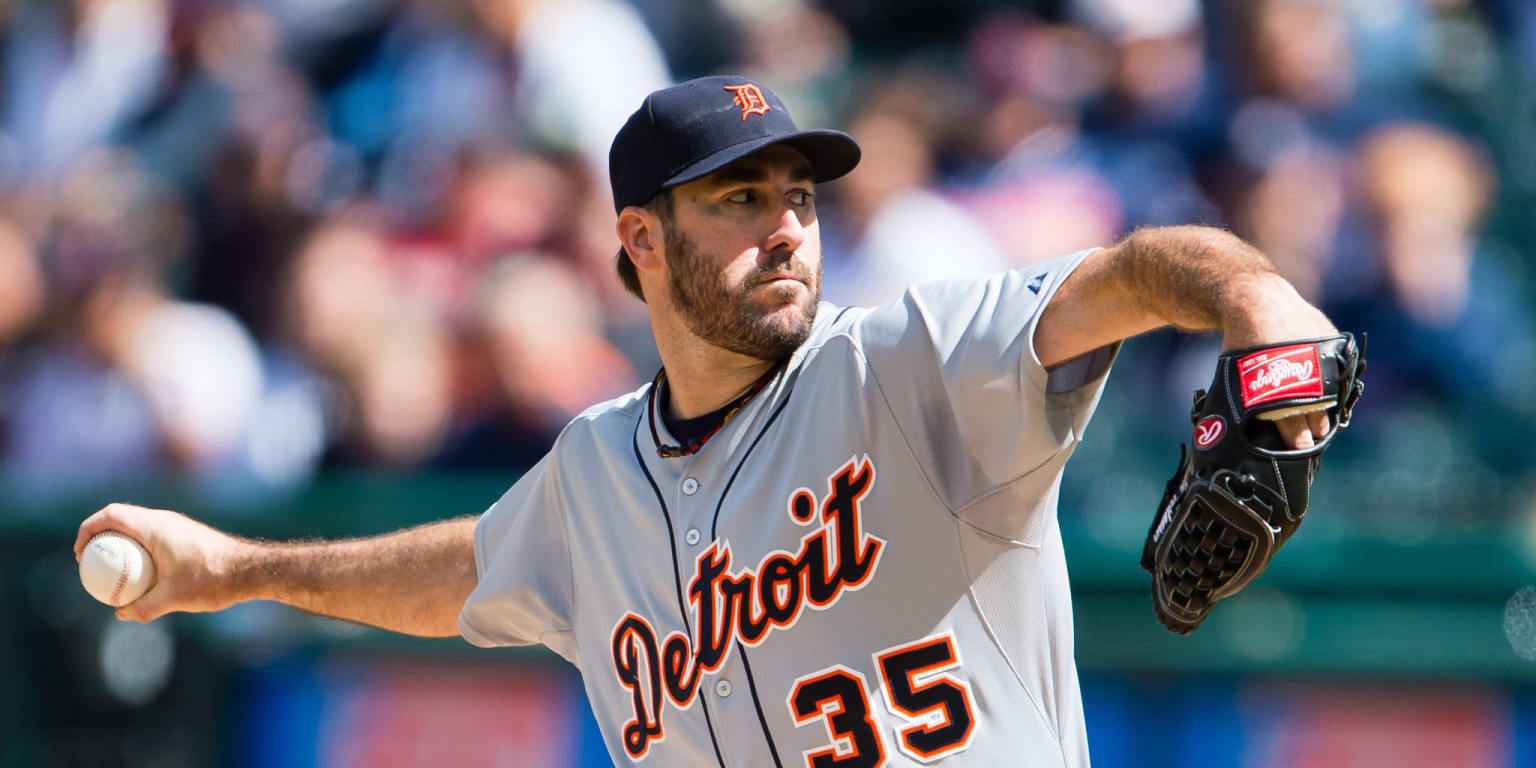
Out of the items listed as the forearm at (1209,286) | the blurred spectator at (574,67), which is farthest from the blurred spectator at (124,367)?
the forearm at (1209,286)

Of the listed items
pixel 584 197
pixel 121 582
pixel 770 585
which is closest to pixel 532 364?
pixel 584 197

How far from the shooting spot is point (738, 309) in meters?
2.64

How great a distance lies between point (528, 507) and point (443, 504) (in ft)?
6.92

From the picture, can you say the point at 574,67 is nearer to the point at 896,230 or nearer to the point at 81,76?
the point at 896,230

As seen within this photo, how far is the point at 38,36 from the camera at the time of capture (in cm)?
796

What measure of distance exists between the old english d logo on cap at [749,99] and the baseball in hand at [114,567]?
148cm

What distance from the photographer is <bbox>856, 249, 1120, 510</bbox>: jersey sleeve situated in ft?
7.50

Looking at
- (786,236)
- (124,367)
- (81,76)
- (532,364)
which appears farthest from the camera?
(81,76)

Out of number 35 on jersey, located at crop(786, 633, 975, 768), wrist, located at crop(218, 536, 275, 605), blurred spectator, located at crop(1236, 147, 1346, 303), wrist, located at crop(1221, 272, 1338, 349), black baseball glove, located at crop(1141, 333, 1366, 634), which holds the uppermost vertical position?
blurred spectator, located at crop(1236, 147, 1346, 303)

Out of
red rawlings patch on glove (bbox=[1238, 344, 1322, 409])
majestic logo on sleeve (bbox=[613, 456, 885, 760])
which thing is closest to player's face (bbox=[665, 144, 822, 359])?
majestic logo on sleeve (bbox=[613, 456, 885, 760])

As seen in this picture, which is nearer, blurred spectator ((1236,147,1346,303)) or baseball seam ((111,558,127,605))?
baseball seam ((111,558,127,605))

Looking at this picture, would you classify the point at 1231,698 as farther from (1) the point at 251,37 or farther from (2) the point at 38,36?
(2) the point at 38,36

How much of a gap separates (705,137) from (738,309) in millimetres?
288

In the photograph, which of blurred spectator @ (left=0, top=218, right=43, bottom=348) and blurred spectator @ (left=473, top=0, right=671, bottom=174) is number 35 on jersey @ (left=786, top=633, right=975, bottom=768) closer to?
blurred spectator @ (left=473, top=0, right=671, bottom=174)
